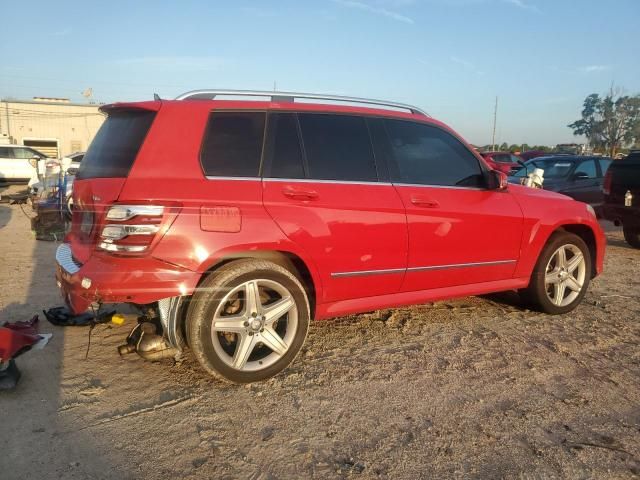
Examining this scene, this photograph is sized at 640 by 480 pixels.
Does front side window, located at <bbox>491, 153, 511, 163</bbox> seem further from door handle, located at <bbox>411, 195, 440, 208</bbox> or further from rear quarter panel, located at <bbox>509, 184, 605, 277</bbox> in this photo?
door handle, located at <bbox>411, 195, 440, 208</bbox>

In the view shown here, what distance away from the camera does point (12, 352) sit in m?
3.25

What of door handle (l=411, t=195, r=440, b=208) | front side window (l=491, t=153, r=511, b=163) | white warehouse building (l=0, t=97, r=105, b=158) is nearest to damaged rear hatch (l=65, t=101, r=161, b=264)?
door handle (l=411, t=195, r=440, b=208)

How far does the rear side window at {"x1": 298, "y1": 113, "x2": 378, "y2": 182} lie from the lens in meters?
3.59

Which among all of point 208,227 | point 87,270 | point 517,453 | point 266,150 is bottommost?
point 517,453

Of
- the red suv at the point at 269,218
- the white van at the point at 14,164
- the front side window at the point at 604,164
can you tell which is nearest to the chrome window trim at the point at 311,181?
the red suv at the point at 269,218

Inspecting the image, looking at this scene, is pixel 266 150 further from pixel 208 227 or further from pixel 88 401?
pixel 88 401

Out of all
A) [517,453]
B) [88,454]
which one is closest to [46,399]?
[88,454]

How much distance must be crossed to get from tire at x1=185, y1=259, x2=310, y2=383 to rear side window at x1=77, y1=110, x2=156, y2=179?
906mm

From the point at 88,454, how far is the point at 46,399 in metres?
0.75

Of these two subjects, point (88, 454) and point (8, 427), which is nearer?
point (88, 454)

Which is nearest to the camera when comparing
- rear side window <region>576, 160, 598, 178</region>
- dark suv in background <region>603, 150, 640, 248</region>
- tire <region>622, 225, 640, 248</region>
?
dark suv in background <region>603, 150, 640, 248</region>

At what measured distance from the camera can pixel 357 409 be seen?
3.01 meters

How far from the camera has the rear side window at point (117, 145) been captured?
3155 millimetres

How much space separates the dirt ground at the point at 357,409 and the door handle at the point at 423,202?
1109 millimetres
